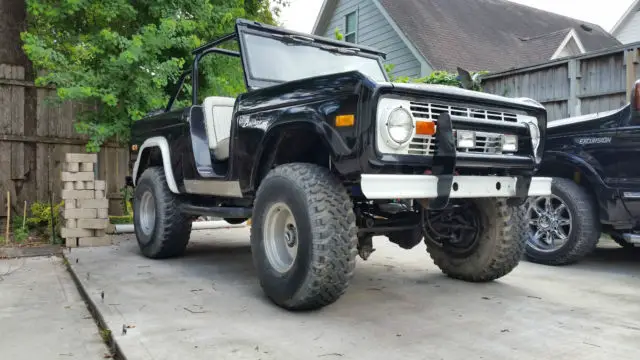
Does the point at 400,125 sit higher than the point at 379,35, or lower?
lower

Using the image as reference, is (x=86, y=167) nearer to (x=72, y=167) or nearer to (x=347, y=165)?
(x=72, y=167)

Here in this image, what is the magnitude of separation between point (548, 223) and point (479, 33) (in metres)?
13.3

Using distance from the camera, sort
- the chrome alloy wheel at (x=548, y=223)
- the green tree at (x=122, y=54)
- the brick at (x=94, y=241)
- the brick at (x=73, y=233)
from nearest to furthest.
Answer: the chrome alloy wheel at (x=548, y=223), the brick at (x=73, y=233), the brick at (x=94, y=241), the green tree at (x=122, y=54)

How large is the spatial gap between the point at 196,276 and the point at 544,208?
358 centimetres

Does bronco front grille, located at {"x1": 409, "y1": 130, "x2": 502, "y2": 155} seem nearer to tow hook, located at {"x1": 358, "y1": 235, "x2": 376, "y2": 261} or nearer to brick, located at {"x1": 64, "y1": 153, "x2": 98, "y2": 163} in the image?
tow hook, located at {"x1": 358, "y1": 235, "x2": 376, "y2": 261}

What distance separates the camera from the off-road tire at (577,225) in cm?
517

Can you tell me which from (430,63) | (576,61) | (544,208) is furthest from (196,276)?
(430,63)

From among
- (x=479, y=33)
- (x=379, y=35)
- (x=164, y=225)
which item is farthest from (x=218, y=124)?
(x=479, y=33)

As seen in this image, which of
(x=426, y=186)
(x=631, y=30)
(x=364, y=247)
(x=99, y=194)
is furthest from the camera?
(x=631, y=30)

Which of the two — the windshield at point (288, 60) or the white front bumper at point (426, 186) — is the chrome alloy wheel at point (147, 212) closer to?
the windshield at point (288, 60)

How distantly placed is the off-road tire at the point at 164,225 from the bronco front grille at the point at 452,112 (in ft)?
10.1

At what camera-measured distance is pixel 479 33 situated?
17438mm

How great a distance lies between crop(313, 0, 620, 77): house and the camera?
47.8ft

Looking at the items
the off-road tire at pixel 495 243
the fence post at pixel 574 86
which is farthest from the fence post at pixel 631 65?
the off-road tire at pixel 495 243
